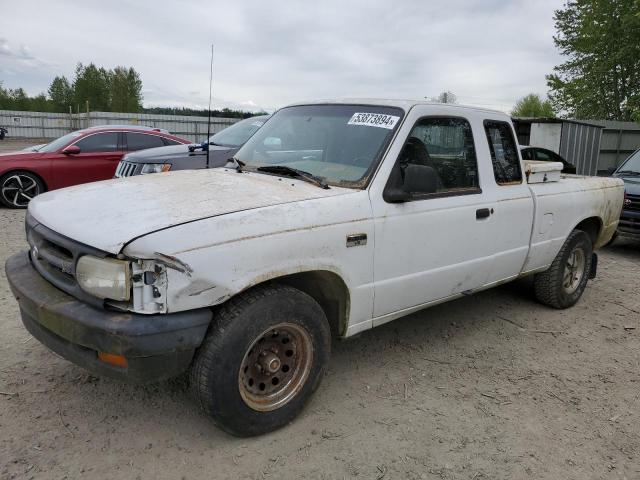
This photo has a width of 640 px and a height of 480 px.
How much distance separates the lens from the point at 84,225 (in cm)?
259

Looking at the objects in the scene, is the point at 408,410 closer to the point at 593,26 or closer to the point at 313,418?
the point at 313,418

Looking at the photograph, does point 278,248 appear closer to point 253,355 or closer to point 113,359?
point 253,355

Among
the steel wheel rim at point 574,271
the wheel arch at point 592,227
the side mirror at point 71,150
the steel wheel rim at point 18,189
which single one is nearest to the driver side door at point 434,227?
the steel wheel rim at point 574,271

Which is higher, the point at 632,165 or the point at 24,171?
the point at 632,165

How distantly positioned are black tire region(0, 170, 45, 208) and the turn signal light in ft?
26.7

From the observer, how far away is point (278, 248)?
2691mm

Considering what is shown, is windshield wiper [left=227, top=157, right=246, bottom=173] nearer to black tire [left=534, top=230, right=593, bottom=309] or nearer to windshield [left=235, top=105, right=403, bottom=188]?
windshield [left=235, top=105, right=403, bottom=188]

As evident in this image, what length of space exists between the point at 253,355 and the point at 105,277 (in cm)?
89

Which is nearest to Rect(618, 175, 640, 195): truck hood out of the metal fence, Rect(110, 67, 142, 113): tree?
the metal fence

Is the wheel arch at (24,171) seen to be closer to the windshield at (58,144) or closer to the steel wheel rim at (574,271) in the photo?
the windshield at (58,144)

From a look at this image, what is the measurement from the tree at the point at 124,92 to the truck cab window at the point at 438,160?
62324 mm

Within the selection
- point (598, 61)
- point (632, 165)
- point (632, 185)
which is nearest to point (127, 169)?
point (632, 185)

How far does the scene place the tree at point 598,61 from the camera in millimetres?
24841

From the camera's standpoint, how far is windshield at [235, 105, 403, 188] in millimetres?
3344
